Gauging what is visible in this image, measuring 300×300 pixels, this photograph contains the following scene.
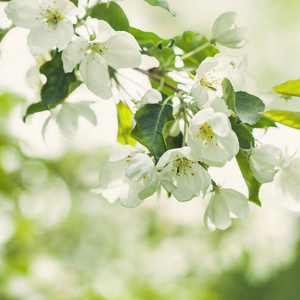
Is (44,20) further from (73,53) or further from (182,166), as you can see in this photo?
(182,166)

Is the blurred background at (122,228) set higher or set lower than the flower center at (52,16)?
lower

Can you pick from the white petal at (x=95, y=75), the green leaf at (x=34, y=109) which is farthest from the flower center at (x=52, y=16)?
the green leaf at (x=34, y=109)

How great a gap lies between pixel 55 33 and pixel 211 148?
1.35 ft

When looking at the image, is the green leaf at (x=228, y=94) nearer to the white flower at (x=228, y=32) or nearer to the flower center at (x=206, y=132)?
the flower center at (x=206, y=132)

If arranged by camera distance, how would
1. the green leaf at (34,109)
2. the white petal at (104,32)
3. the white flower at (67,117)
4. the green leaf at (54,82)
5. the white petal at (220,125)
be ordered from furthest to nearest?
the white flower at (67,117)
the green leaf at (34,109)
the green leaf at (54,82)
the white petal at (104,32)
the white petal at (220,125)

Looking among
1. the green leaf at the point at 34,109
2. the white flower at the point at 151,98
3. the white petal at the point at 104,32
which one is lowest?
the green leaf at the point at 34,109

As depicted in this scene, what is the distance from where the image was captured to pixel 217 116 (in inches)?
29.2

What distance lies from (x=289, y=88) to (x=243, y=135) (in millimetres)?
276

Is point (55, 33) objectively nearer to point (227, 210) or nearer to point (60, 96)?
point (60, 96)

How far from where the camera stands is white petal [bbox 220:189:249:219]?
3.21ft

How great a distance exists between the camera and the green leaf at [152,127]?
0.80 m

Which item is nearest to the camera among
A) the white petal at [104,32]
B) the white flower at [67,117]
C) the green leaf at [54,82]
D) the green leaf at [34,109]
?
the white petal at [104,32]

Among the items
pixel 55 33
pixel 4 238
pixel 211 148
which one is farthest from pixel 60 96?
pixel 4 238

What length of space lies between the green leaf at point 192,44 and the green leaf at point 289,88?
0.65 feet
